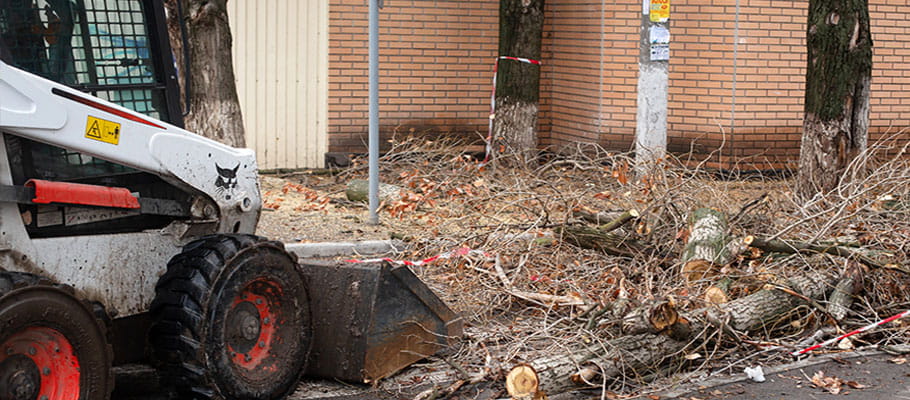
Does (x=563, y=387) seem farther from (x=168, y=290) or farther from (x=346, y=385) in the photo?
(x=168, y=290)

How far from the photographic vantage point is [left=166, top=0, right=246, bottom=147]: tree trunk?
432 inches

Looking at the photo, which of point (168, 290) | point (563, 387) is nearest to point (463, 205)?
point (563, 387)

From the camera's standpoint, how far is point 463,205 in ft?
34.8

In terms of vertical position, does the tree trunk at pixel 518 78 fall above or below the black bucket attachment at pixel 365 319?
above

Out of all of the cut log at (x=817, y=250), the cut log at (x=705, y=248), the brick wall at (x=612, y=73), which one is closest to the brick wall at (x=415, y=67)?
the brick wall at (x=612, y=73)

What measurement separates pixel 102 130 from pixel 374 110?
5404mm

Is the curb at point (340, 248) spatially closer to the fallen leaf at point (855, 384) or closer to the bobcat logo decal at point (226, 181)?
the bobcat logo decal at point (226, 181)

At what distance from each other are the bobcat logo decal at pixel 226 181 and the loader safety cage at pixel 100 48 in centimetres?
37

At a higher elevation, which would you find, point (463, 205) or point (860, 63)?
point (860, 63)

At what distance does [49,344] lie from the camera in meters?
4.75

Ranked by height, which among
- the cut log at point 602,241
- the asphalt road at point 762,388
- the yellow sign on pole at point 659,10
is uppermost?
the yellow sign on pole at point 659,10

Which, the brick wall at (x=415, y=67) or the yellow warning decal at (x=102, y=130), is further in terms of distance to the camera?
the brick wall at (x=415, y=67)

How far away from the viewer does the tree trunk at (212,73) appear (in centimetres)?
1096

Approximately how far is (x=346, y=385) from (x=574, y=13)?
30.1ft
